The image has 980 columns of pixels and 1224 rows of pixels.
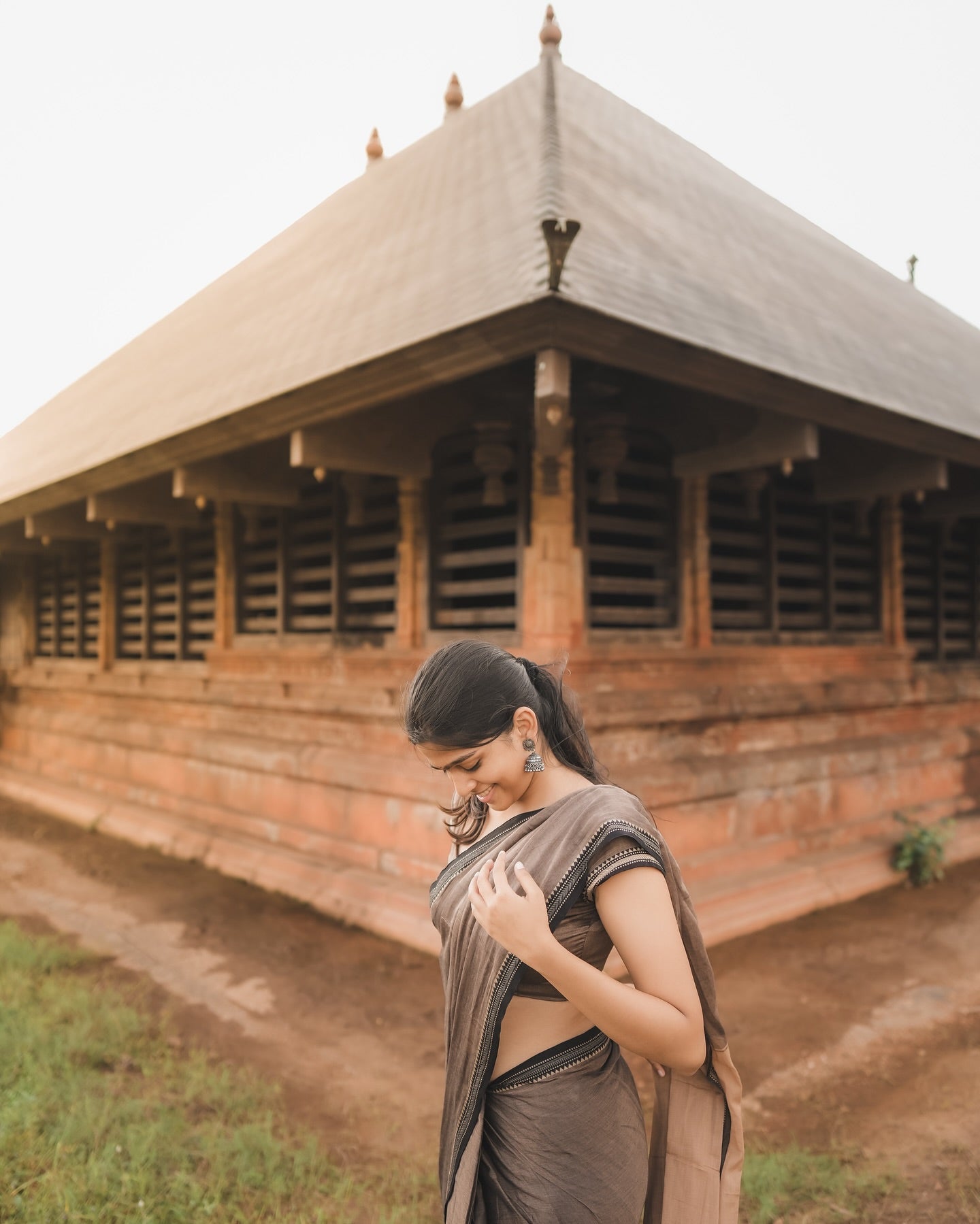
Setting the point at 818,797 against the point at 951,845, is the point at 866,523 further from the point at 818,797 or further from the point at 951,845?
A: the point at 951,845

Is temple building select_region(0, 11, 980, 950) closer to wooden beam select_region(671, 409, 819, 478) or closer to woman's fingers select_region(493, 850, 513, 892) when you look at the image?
wooden beam select_region(671, 409, 819, 478)

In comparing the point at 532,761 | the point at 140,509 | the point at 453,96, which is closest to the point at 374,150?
the point at 453,96

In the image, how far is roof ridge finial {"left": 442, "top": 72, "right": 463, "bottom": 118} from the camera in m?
8.12

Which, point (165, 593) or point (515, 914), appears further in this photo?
point (165, 593)

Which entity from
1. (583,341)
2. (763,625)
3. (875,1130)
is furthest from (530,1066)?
(763,625)

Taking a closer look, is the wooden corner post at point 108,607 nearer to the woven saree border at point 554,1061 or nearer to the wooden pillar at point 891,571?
the wooden pillar at point 891,571

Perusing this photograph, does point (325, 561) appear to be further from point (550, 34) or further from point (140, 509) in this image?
point (550, 34)

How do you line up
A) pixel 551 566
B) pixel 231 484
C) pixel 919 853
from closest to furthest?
pixel 551 566 → pixel 231 484 → pixel 919 853

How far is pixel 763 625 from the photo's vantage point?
6137 mm

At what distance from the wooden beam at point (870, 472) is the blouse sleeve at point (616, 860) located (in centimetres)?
505

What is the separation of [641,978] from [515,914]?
22 cm

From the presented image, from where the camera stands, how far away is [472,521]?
208 inches

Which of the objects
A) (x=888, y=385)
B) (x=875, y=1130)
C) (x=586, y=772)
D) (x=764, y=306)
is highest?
(x=764, y=306)

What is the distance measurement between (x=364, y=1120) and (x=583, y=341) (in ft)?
10.6
